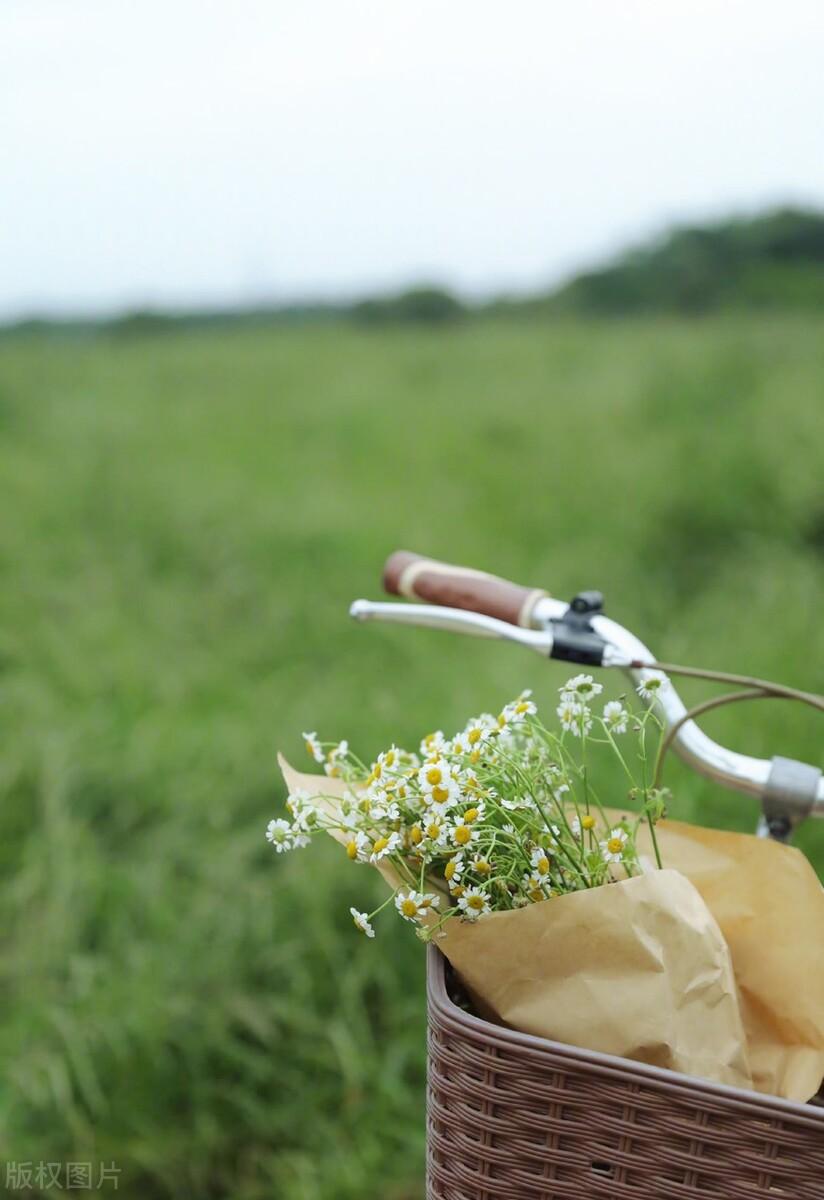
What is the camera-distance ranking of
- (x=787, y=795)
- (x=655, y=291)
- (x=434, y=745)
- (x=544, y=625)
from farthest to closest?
(x=655, y=291) → (x=544, y=625) → (x=787, y=795) → (x=434, y=745)

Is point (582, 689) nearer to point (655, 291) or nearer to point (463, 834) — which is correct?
point (463, 834)

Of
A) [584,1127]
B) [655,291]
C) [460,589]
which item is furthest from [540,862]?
[655,291]

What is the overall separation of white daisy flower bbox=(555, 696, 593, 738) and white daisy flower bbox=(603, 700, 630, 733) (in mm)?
13

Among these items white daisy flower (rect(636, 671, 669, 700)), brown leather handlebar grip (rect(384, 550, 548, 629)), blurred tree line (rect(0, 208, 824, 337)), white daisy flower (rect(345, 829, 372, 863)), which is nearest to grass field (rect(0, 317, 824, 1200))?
blurred tree line (rect(0, 208, 824, 337))

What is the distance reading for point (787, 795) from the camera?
94cm

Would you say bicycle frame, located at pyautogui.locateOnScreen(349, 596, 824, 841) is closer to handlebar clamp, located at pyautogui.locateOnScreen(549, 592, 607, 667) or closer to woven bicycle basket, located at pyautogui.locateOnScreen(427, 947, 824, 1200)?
handlebar clamp, located at pyautogui.locateOnScreen(549, 592, 607, 667)

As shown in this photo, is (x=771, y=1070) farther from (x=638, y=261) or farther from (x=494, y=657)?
(x=638, y=261)

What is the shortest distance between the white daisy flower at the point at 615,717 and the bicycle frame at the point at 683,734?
80 millimetres

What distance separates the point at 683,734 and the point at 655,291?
5.26 meters

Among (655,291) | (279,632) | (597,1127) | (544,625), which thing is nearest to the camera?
(597,1127)

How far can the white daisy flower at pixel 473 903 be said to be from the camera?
0.73 metres

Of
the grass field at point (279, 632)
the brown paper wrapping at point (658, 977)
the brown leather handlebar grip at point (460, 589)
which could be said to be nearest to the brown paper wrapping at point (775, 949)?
the brown paper wrapping at point (658, 977)

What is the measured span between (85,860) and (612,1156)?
1.93m

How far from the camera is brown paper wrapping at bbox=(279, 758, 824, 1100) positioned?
0.73 meters
